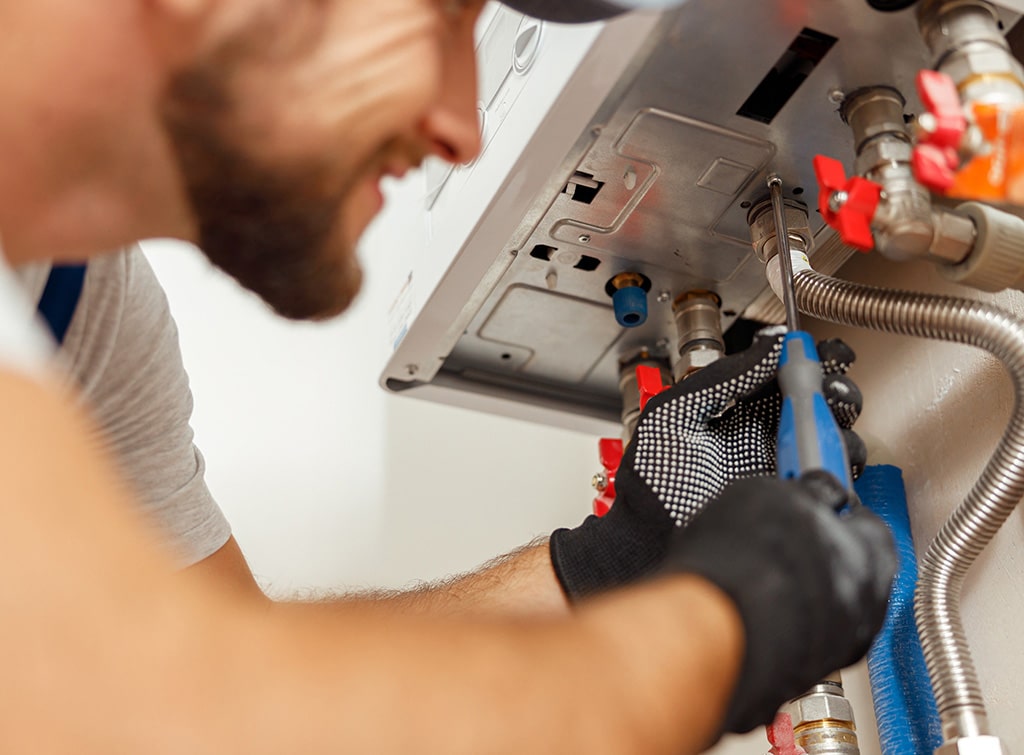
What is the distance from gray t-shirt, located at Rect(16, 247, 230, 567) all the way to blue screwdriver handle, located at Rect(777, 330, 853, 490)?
0.55 metres

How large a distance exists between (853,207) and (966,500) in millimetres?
237

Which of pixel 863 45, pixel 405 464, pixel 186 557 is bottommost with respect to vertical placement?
pixel 405 464

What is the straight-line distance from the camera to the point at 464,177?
0.96m

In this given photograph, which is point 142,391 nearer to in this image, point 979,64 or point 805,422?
point 805,422

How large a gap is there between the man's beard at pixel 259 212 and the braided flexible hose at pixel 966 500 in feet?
1.22

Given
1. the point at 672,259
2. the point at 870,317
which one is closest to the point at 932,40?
the point at 870,317

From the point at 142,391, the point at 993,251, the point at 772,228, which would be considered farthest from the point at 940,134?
the point at 142,391

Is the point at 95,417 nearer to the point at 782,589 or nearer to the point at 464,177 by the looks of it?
the point at 464,177

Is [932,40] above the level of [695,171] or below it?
above

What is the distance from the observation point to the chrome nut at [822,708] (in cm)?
82

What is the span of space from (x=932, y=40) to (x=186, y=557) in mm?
743

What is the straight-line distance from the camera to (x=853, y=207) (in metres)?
0.66

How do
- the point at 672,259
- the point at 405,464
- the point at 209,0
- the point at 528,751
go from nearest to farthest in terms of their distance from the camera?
the point at 528,751 < the point at 209,0 < the point at 672,259 < the point at 405,464

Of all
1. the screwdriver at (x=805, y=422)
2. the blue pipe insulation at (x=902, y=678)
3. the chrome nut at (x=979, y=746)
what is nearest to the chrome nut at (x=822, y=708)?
the blue pipe insulation at (x=902, y=678)
